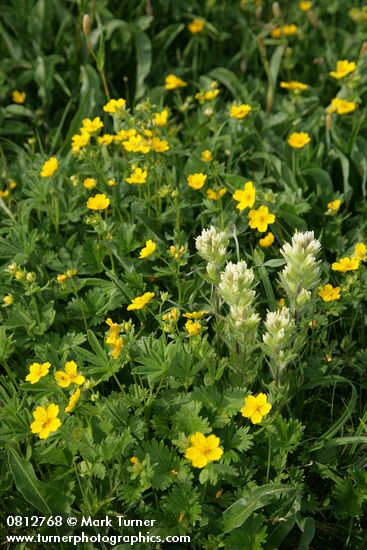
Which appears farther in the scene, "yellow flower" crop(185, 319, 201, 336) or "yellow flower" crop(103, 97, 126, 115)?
"yellow flower" crop(103, 97, 126, 115)

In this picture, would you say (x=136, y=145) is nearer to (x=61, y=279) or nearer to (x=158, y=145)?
(x=158, y=145)

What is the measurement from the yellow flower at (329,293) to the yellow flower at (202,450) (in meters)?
0.87

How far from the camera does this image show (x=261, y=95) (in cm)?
409

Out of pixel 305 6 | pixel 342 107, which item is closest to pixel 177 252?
pixel 342 107

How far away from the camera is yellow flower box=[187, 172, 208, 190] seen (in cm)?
293

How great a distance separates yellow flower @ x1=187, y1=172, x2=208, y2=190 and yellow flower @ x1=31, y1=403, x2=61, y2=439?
1.29 meters

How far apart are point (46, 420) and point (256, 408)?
0.69 metres

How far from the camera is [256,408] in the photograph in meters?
2.06

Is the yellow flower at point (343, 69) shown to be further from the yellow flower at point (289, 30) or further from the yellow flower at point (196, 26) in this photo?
the yellow flower at point (196, 26)

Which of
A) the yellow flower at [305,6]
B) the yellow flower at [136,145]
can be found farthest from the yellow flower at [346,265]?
the yellow flower at [305,6]

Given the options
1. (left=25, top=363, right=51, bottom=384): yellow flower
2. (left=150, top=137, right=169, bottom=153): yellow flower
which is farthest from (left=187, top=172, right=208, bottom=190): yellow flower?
(left=25, top=363, right=51, bottom=384): yellow flower

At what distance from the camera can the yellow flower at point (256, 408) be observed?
2033mm

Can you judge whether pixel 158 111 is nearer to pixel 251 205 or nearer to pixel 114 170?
pixel 114 170

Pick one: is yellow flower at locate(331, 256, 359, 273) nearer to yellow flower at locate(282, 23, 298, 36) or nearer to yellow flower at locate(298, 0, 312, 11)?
yellow flower at locate(282, 23, 298, 36)
